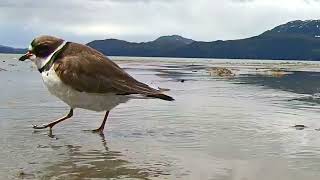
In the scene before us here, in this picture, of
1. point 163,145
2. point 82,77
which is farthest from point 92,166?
point 82,77

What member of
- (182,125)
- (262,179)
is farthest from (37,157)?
(182,125)

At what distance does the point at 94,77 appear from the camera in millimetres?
8836

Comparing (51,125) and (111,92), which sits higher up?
(111,92)

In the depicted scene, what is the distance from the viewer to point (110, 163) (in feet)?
24.0

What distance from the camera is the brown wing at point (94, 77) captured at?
28.7 feet

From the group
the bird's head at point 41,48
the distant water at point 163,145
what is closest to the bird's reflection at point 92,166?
the distant water at point 163,145

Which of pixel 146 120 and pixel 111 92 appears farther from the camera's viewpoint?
pixel 146 120

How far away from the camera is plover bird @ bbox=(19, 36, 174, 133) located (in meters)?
8.77

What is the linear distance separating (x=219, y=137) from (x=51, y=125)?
9.86ft

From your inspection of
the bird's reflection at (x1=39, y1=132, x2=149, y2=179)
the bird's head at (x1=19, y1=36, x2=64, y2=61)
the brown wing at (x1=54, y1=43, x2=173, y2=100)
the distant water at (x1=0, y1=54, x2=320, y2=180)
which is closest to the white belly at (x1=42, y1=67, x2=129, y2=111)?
the brown wing at (x1=54, y1=43, x2=173, y2=100)

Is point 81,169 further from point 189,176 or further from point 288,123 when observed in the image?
point 288,123

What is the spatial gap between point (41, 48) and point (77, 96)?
3.34 ft

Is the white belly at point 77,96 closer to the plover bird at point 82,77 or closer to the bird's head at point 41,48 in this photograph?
the plover bird at point 82,77

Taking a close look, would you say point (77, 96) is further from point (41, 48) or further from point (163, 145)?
point (163, 145)
